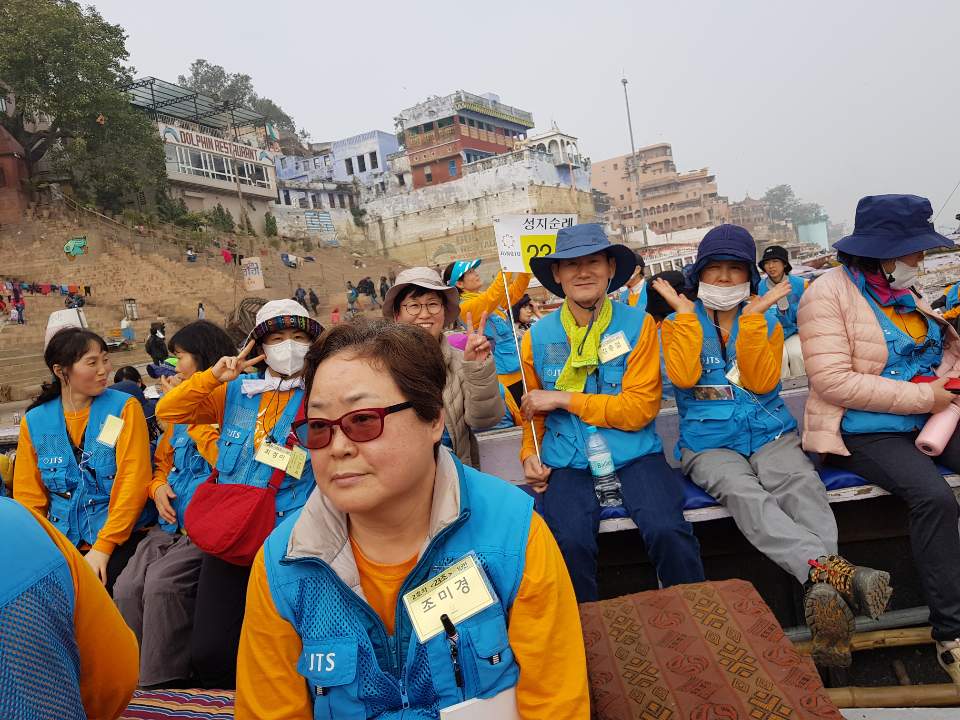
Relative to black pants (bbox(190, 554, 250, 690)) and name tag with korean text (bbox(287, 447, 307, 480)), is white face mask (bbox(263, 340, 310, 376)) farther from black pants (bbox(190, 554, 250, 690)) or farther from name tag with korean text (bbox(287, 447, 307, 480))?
black pants (bbox(190, 554, 250, 690))

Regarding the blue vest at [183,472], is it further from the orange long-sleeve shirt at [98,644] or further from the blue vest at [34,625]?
the blue vest at [34,625]

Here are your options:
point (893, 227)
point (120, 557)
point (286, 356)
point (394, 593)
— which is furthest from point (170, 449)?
point (893, 227)

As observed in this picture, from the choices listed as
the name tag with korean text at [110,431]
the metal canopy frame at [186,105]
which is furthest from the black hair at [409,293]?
the metal canopy frame at [186,105]

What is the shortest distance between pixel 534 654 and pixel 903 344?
107 inches

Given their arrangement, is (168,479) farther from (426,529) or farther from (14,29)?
(14,29)

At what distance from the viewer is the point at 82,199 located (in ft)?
118

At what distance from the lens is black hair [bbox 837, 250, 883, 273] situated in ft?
11.3

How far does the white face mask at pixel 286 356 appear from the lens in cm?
353

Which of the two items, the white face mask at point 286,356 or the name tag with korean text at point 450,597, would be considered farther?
the white face mask at point 286,356

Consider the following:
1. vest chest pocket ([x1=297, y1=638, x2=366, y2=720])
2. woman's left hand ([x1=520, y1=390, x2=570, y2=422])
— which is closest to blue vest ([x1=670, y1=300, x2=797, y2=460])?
woman's left hand ([x1=520, y1=390, x2=570, y2=422])

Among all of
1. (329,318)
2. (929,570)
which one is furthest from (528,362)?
(329,318)

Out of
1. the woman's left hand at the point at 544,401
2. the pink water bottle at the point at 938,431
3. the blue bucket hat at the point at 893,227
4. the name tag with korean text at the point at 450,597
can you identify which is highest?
the blue bucket hat at the point at 893,227

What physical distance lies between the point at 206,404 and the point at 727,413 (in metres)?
2.77

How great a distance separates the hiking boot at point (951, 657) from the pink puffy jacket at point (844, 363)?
918 millimetres
